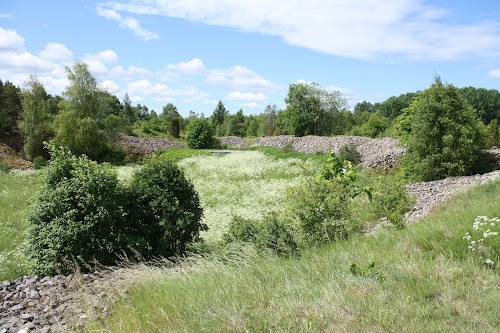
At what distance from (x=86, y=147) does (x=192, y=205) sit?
97.6ft

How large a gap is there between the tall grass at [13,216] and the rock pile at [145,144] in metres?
17.3

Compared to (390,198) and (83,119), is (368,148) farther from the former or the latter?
(83,119)

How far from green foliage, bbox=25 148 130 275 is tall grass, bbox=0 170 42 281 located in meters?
0.77

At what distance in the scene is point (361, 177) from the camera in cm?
2312

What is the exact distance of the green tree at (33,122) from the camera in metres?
36.8

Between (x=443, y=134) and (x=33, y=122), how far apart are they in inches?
1358

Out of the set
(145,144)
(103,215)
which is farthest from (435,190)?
(145,144)

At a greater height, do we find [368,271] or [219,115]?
[219,115]

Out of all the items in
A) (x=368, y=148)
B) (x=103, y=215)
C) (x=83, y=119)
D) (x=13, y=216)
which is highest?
(x=83, y=119)

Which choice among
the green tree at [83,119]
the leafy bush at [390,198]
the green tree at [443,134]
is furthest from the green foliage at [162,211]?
the green tree at [83,119]

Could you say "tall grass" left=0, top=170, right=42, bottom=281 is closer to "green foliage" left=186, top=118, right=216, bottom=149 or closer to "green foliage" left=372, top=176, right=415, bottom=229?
"green foliage" left=372, top=176, right=415, bottom=229

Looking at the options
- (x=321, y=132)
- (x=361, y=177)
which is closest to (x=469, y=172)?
(x=361, y=177)

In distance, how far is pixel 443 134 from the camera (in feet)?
63.6

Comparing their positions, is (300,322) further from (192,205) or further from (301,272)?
(192,205)
